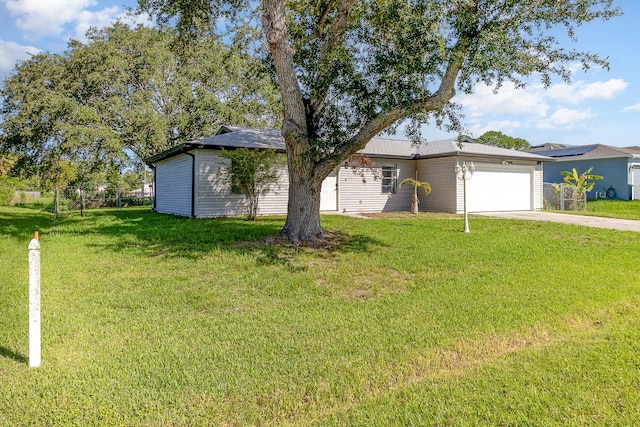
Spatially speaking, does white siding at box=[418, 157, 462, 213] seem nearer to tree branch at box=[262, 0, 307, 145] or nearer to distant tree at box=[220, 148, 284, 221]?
distant tree at box=[220, 148, 284, 221]

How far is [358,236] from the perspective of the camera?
907 centimetres

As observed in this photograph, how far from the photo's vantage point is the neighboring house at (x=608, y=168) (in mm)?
22297

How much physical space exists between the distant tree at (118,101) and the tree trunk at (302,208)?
1342cm

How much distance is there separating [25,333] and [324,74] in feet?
20.0

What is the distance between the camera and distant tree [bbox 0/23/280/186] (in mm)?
20672

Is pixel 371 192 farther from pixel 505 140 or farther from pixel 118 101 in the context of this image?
pixel 505 140

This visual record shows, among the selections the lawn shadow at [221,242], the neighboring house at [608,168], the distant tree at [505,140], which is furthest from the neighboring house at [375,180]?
the distant tree at [505,140]

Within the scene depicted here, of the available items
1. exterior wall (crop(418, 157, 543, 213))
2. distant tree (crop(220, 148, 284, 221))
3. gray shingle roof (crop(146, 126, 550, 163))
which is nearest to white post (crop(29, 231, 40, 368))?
distant tree (crop(220, 148, 284, 221))

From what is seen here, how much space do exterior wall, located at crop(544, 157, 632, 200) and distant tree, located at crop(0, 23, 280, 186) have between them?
62.9ft

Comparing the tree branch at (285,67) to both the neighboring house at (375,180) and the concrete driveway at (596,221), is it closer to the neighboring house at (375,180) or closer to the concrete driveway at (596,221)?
the neighboring house at (375,180)

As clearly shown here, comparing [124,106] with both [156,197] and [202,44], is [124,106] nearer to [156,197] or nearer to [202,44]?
[156,197]

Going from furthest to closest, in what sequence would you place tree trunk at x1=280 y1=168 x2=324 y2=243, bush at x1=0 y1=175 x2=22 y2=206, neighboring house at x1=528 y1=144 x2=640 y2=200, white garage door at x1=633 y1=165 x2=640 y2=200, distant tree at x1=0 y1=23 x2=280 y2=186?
bush at x1=0 y1=175 x2=22 y2=206 < white garage door at x1=633 y1=165 x2=640 y2=200 < neighboring house at x1=528 y1=144 x2=640 y2=200 < distant tree at x1=0 y1=23 x2=280 y2=186 < tree trunk at x1=280 y1=168 x2=324 y2=243

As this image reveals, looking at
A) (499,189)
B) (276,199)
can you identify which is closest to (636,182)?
(499,189)

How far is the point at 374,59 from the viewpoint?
7094mm
